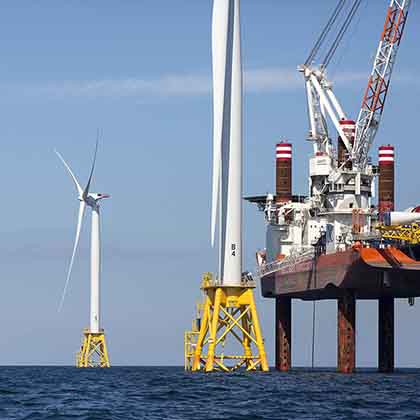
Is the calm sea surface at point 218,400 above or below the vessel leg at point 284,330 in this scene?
below

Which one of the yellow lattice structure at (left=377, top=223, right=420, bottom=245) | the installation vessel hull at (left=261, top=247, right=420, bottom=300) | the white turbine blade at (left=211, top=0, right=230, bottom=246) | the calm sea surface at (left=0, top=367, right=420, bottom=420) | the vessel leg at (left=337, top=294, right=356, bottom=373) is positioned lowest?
the calm sea surface at (left=0, top=367, right=420, bottom=420)

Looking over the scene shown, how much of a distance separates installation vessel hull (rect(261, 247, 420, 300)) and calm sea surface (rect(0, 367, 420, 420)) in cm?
1961

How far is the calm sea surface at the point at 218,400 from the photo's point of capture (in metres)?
58.2

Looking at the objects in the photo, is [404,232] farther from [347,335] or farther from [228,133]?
[228,133]

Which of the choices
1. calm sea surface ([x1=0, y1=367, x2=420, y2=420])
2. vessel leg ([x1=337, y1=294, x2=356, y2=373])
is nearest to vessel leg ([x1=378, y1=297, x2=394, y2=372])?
vessel leg ([x1=337, y1=294, x2=356, y2=373])

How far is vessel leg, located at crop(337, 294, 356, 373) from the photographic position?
117 meters

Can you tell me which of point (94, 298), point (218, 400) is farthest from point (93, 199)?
point (218, 400)

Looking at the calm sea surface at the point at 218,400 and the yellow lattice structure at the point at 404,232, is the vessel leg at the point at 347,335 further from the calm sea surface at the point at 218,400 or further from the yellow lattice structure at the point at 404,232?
the calm sea surface at the point at 218,400

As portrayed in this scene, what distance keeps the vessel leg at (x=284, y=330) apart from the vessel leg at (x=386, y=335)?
386 inches

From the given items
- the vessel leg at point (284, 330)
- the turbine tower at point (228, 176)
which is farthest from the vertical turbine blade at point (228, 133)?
the vessel leg at point (284, 330)

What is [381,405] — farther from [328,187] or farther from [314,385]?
[328,187]

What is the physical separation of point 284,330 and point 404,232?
103 ft

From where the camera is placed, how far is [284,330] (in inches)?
5266

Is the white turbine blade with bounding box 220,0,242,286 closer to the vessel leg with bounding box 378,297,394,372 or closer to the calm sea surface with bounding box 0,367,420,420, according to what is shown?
Answer: the calm sea surface with bounding box 0,367,420,420
